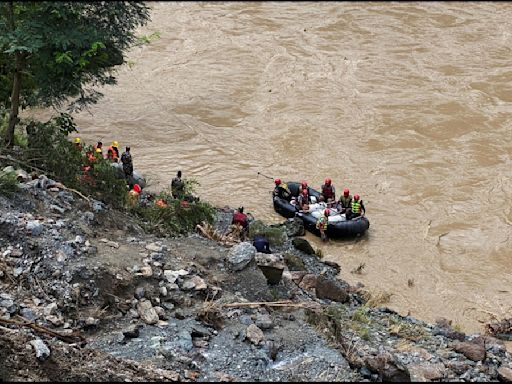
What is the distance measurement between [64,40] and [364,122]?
12.7 metres

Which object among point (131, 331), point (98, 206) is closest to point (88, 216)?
point (98, 206)

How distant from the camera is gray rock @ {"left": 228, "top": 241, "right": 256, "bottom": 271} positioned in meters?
10.0

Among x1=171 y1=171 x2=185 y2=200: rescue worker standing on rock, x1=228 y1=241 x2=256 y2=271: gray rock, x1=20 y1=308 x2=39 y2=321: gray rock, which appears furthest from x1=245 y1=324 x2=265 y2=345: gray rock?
x1=171 y1=171 x2=185 y2=200: rescue worker standing on rock

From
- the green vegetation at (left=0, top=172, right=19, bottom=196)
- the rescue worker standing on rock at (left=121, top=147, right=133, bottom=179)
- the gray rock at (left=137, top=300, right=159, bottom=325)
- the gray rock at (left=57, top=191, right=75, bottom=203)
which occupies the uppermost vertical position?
the green vegetation at (left=0, top=172, right=19, bottom=196)

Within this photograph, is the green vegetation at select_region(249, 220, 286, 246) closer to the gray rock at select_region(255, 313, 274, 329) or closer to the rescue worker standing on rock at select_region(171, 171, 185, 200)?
the rescue worker standing on rock at select_region(171, 171, 185, 200)

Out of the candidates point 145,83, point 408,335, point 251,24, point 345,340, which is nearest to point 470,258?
point 408,335

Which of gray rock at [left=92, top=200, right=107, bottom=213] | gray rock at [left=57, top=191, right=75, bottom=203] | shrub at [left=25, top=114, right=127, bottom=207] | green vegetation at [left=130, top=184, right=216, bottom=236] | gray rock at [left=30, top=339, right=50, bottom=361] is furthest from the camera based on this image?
shrub at [left=25, top=114, right=127, bottom=207]

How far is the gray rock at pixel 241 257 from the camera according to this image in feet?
32.9

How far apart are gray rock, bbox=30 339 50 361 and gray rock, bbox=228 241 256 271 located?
12.2 feet

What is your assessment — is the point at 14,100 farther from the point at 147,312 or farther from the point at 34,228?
the point at 147,312

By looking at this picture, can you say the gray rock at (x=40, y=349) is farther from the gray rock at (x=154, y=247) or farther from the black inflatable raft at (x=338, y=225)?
the black inflatable raft at (x=338, y=225)

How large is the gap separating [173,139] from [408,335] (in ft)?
43.9

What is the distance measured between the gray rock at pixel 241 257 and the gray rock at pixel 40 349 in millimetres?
3715

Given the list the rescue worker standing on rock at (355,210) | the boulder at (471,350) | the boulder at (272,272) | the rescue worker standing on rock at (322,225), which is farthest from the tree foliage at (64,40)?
the boulder at (471,350)
